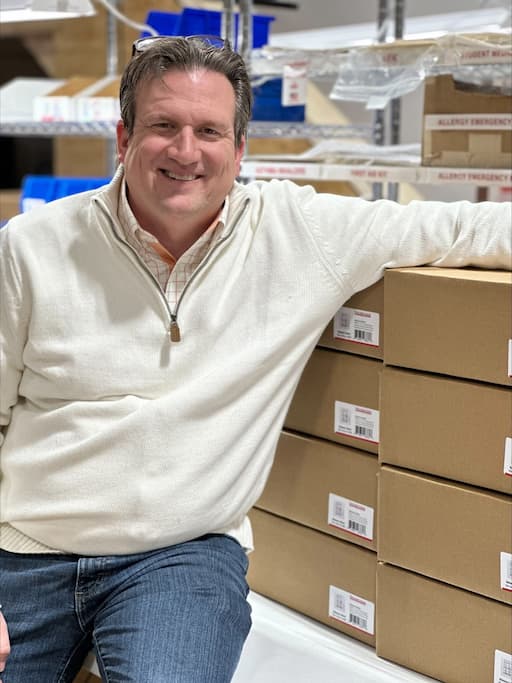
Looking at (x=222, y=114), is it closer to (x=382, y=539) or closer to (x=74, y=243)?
(x=74, y=243)

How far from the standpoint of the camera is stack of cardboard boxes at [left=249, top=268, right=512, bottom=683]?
143 cm

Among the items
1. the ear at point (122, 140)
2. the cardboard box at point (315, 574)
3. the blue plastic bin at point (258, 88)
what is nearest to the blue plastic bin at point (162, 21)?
the blue plastic bin at point (258, 88)

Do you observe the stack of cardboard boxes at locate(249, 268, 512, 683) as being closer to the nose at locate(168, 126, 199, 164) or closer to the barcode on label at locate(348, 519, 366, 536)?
the barcode on label at locate(348, 519, 366, 536)

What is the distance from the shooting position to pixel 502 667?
1454 mm

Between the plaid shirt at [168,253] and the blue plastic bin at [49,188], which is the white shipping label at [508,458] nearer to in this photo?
the plaid shirt at [168,253]

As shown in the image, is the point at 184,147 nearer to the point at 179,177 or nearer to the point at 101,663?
the point at 179,177

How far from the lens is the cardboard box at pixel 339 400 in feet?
5.24

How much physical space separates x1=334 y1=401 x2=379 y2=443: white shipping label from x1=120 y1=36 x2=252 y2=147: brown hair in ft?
1.67

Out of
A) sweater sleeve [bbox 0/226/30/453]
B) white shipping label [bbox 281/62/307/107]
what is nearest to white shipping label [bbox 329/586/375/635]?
sweater sleeve [bbox 0/226/30/453]

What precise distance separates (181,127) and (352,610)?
0.89m

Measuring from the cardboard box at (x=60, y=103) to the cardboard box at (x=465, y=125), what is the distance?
1.40 meters

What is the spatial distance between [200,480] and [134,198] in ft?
1.53

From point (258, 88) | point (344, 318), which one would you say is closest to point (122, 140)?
point (344, 318)

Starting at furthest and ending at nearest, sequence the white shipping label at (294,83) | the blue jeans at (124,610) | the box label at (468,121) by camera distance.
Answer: the white shipping label at (294,83) → the box label at (468,121) → the blue jeans at (124,610)
